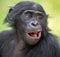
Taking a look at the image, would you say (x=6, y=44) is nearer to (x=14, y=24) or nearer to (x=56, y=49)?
(x=14, y=24)

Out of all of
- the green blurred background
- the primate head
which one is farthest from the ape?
the green blurred background

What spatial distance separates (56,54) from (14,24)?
2.98ft

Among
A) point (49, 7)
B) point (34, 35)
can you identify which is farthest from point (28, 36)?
point (49, 7)

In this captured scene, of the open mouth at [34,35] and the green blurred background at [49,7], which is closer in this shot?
the open mouth at [34,35]

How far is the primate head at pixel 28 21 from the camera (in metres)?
7.48

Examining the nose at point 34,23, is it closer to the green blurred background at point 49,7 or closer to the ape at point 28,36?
the ape at point 28,36

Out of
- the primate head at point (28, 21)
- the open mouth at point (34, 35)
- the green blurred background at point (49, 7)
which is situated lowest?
the green blurred background at point (49, 7)

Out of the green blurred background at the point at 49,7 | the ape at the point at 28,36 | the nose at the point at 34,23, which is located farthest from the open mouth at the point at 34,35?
the green blurred background at the point at 49,7

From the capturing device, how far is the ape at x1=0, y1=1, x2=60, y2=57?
24.9 feet

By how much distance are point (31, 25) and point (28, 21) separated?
150 millimetres

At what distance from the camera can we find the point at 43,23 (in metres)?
7.76

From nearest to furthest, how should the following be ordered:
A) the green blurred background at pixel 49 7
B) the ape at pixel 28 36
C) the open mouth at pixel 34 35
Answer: the open mouth at pixel 34 35 < the ape at pixel 28 36 < the green blurred background at pixel 49 7

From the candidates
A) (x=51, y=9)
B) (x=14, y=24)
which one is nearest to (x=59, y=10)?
(x=51, y=9)

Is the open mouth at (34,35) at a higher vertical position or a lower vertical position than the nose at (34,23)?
lower
